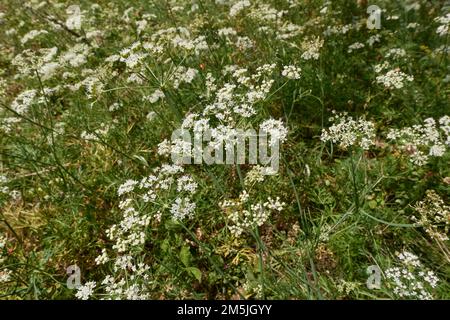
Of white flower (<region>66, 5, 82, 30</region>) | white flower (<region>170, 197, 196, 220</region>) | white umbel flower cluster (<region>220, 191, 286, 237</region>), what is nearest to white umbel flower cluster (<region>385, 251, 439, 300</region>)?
white umbel flower cluster (<region>220, 191, 286, 237</region>)

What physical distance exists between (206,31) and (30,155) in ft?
11.0

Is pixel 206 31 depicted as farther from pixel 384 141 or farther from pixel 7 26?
pixel 7 26

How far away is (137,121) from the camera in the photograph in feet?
19.6

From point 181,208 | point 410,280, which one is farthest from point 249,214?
point 410,280

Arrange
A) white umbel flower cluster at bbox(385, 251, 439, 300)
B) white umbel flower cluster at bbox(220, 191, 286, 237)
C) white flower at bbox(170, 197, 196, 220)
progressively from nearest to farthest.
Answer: white umbel flower cluster at bbox(385, 251, 439, 300) → white umbel flower cluster at bbox(220, 191, 286, 237) → white flower at bbox(170, 197, 196, 220)

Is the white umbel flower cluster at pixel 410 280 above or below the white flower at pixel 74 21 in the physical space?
below

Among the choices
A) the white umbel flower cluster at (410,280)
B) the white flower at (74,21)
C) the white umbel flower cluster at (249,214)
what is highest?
the white flower at (74,21)

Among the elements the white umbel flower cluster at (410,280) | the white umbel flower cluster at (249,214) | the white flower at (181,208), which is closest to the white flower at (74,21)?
the white flower at (181,208)

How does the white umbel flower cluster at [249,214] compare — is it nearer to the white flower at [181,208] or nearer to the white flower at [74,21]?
the white flower at [181,208]

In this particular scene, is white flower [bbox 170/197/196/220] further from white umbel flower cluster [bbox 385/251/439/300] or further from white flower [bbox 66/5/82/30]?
white flower [bbox 66/5/82/30]

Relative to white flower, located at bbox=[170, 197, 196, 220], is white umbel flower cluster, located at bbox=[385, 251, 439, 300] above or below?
below

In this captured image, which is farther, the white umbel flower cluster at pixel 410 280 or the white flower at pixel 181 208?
the white flower at pixel 181 208
